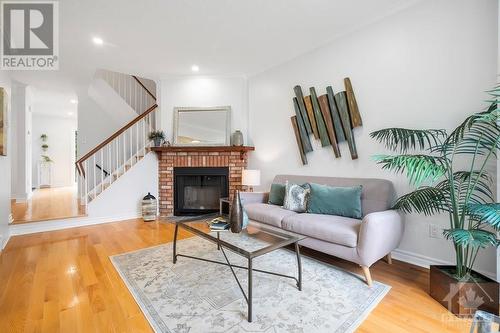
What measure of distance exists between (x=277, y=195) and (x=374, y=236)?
1.47 metres

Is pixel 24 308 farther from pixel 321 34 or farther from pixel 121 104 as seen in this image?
pixel 121 104

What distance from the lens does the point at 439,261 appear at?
2223 mm

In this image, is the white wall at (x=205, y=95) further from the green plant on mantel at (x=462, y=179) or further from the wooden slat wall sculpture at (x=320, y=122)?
the green plant on mantel at (x=462, y=179)

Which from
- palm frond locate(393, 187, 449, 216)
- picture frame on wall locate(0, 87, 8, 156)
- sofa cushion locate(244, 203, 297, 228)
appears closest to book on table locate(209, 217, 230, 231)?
sofa cushion locate(244, 203, 297, 228)

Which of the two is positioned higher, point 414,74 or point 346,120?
point 414,74

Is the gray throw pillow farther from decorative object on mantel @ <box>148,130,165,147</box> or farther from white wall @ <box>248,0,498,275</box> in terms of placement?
decorative object on mantel @ <box>148,130,165,147</box>

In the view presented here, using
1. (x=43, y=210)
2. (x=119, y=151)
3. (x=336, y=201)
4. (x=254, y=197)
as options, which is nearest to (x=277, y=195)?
(x=254, y=197)

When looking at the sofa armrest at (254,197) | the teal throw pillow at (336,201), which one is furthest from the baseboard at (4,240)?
the teal throw pillow at (336,201)

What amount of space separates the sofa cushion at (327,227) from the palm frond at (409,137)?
2.84 feet

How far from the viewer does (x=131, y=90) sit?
17.9 feet

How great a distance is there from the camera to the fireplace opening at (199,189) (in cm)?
432

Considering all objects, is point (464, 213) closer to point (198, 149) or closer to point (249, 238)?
Result: point (249, 238)

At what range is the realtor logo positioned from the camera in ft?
7.89

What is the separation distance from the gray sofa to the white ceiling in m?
1.89
